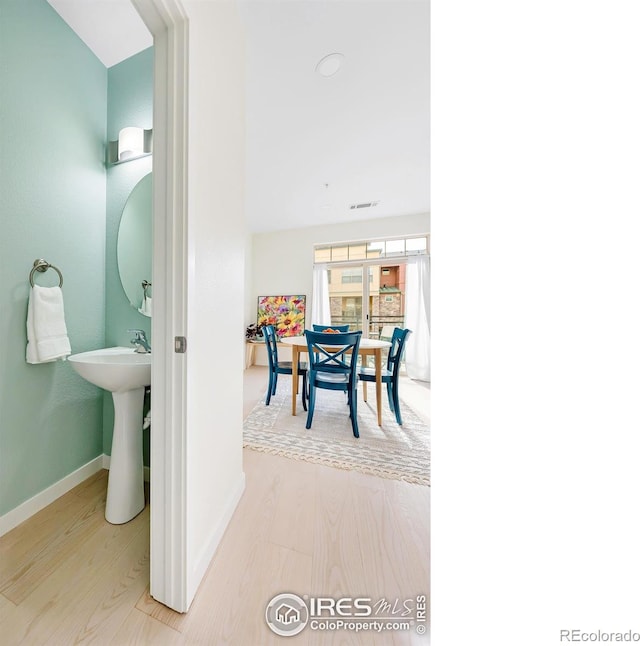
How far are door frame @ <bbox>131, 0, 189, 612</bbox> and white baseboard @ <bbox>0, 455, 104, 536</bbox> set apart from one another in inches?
35.6

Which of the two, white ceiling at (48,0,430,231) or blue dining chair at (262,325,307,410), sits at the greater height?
white ceiling at (48,0,430,231)

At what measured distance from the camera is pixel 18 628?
0.73 metres

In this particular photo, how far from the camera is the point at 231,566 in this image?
928 mm

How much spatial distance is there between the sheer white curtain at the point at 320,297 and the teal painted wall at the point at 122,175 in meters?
3.04

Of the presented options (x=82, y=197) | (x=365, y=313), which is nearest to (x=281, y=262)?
(x=365, y=313)

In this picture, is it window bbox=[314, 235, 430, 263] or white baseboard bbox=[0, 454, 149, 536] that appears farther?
window bbox=[314, 235, 430, 263]

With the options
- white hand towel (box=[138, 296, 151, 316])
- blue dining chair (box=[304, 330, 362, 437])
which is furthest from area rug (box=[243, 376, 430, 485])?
white hand towel (box=[138, 296, 151, 316])

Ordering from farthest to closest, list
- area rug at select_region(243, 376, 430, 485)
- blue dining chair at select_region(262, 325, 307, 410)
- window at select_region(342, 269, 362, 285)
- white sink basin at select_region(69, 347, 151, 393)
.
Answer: window at select_region(342, 269, 362, 285)
blue dining chair at select_region(262, 325, 307, 410)
area rug at select_region(243, 376, 430, 485)
white sink basin at select_region(69, 347, 151, 393)

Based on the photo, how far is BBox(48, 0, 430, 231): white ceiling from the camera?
52.1 inches

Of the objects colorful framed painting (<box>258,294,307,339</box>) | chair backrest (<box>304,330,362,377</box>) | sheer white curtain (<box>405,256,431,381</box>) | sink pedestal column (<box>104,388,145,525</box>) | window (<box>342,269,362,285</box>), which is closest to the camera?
sink pedestal column (<box>104,388,145,525</box>)

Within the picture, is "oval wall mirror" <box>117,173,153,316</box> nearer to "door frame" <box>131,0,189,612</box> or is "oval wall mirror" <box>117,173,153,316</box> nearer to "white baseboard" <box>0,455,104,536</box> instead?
"door frame" <box>131,0,189,612</box>

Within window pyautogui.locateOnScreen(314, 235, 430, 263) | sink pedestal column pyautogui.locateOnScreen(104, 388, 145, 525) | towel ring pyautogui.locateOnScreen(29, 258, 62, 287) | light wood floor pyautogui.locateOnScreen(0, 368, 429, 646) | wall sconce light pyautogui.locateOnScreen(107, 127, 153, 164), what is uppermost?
window pyautogui.locateOnScreen(314, 235, 430, 263)
